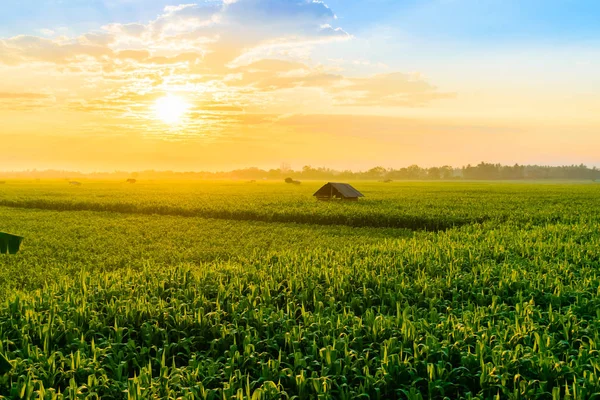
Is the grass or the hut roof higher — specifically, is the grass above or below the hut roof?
below

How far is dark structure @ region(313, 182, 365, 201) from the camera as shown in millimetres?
36822

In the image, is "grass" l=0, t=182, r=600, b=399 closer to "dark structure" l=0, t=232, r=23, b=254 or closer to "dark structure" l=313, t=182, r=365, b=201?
"dark structure" l=0, t=232, r=23, b=254

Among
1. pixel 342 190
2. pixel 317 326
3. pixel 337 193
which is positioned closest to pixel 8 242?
pixel 317 326

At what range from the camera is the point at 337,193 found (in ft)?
123

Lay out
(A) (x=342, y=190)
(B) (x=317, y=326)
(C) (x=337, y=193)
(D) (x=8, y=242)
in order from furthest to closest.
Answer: (C) (x=337, y=193)
(A) (x=342, y=190)
(B) (x=317, y=326)
(D) (x=8, y=242)

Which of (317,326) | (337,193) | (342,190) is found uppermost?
(342,190)

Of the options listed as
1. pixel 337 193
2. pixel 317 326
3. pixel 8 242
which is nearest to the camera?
pixel 8 242

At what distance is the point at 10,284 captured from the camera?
11.6 metres

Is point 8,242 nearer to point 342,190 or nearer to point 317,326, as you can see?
point 317,326

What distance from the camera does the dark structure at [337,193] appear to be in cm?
3682

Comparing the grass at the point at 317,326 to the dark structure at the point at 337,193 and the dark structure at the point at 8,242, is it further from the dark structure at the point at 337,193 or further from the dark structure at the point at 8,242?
the dark structure at the point at 337,193

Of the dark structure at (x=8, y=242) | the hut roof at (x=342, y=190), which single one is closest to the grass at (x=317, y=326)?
the dark structure at (x=8, y=242)

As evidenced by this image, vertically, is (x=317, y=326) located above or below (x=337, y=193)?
below

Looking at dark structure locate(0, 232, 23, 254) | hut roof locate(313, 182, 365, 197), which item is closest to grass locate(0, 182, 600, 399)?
A: dark structure locate(0, 232, 23, 254)
